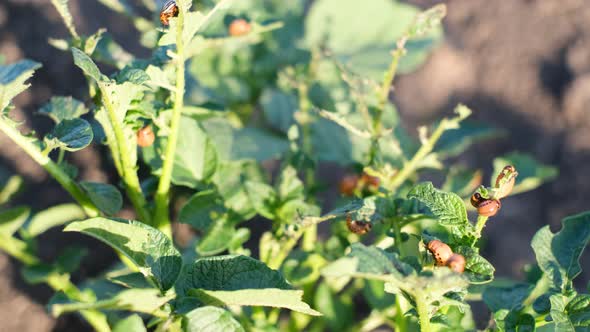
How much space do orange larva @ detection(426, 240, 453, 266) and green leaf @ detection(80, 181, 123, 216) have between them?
40 cm

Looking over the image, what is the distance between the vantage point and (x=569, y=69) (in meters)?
1.79

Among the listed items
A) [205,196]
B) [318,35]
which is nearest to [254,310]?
[205,196]

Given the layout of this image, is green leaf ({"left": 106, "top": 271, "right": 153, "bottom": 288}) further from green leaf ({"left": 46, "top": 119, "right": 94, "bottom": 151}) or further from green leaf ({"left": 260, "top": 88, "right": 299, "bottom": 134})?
green leaf ({"left": 260, "top": 88, "right": 299, "bottom": 134})

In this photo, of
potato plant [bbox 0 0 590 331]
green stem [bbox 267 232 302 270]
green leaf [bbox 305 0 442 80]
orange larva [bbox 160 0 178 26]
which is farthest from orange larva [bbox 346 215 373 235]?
green leaf [bbox 305 0 442 80]

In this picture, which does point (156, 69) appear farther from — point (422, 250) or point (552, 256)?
point (552, 256)

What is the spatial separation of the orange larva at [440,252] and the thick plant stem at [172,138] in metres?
0.33

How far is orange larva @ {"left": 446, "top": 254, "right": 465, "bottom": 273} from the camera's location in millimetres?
606

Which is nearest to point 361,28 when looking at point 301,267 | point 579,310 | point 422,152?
point 422,152

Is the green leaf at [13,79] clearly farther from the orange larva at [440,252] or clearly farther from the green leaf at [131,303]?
the orange larva at [440,252]

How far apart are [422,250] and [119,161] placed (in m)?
0.39

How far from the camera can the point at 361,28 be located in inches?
57.1

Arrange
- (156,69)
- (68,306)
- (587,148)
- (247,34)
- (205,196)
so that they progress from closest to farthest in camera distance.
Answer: (68,306) → (156,69) → (205,196) → (247,34) → (587,148)

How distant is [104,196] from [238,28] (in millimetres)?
426

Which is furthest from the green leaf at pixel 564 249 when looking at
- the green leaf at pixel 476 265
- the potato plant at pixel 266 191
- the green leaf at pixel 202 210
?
the green leaf at pixel 202 210
